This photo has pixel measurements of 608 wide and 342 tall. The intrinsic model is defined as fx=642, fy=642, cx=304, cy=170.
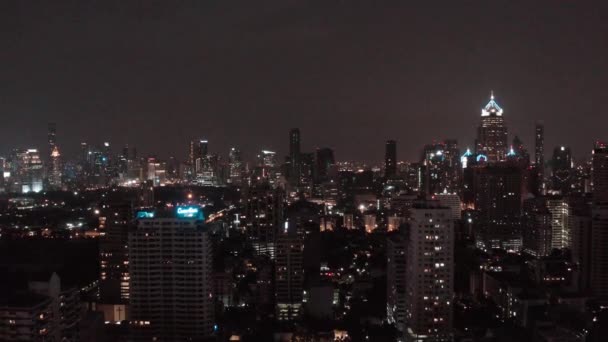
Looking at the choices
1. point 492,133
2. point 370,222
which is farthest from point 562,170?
point 370,222

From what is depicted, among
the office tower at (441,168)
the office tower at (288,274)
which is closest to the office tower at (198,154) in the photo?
the office tower at (441,168)

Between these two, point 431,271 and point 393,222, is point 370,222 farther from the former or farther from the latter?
point 431,271

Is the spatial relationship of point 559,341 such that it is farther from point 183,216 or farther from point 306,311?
point 183,216

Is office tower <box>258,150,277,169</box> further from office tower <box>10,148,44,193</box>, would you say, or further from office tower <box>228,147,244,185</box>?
office tower <box>10,148,44,193</box>

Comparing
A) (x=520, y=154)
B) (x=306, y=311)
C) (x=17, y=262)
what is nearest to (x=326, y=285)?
(x=306, y=311)

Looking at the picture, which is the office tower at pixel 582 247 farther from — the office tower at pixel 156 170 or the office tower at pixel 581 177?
the office tower at pixel 156 170

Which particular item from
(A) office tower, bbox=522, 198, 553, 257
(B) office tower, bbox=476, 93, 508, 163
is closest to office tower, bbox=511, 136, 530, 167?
(B) office tower, bbox=476, 93, 508, 163
